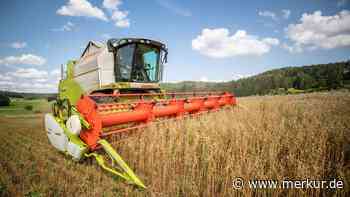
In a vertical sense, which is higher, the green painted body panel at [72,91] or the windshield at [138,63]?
the windshield at [138,63]

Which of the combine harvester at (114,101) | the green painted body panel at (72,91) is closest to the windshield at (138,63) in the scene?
the combine harvester at (114,101)

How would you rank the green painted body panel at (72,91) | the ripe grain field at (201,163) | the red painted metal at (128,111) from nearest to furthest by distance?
1. the ripe grain field at (201,163)
2. the red painted metal at (128,111)
3. the green painted body panel at (72,91)

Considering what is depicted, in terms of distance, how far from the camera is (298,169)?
175 cm

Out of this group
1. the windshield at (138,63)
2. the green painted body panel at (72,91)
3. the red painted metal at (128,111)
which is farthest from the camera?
the windshield at (138,63)

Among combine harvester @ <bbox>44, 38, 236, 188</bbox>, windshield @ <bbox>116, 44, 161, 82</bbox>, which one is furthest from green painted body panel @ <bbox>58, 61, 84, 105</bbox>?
windshield @ <bbox>116, 44, 161, 82</bbox>

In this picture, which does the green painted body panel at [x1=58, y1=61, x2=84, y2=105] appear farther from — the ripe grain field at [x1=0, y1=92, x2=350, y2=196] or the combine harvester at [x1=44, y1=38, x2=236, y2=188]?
the ripe grain field at [x1=0, y1=92, x2=350, y2=196]

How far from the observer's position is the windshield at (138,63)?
5707 millimetres

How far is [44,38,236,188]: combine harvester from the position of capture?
267cm

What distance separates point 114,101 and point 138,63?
228 centimetres

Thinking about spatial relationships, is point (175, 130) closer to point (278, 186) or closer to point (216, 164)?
point (216, 164)

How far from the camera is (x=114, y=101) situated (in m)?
4.25

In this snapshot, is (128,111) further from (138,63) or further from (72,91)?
(138,63)

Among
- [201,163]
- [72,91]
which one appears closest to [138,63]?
[72,91]

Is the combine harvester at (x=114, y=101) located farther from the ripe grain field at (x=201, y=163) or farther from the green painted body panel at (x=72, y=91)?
the ripe grain field at (x=201, y=163)
